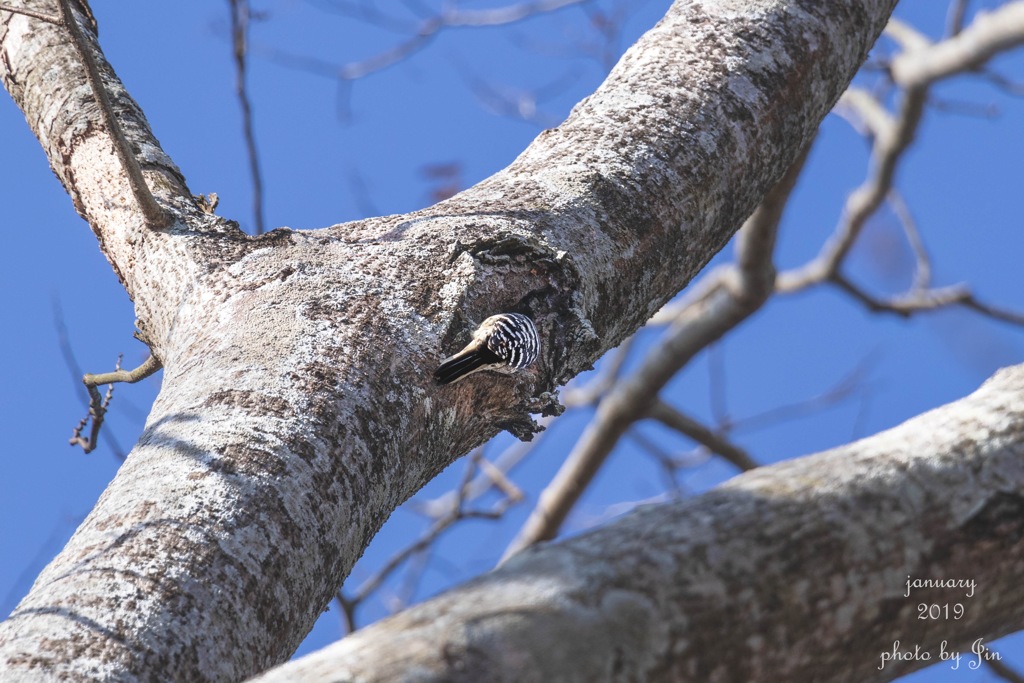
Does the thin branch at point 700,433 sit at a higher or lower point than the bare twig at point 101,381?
higher

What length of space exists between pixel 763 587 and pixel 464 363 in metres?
0.88

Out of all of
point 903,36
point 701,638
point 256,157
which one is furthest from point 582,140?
point 903,36

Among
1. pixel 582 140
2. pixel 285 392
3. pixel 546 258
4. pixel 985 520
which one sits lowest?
pixel 985 520

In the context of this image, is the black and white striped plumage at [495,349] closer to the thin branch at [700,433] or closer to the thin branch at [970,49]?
the thin branch at [700,433]

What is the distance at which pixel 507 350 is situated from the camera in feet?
5.55

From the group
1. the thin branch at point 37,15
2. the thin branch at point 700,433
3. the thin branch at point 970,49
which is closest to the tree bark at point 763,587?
the thin branch at point 37,15

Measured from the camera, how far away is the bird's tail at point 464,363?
159cm

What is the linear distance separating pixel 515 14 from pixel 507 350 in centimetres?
411

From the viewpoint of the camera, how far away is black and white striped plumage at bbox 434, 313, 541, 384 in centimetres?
159

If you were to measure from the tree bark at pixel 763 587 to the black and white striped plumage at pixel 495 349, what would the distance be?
729 millimetres

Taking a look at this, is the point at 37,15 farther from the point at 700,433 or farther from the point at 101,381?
the point at 700,433

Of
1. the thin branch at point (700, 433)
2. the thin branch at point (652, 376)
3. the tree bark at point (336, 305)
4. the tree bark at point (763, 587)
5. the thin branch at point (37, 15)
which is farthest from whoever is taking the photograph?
the thin branch at point (700, 433)

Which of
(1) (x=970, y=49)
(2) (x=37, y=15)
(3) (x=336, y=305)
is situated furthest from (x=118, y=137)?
(1) (x=970, y=49)

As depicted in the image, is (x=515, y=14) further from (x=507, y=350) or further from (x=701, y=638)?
(x=701, y=638)
